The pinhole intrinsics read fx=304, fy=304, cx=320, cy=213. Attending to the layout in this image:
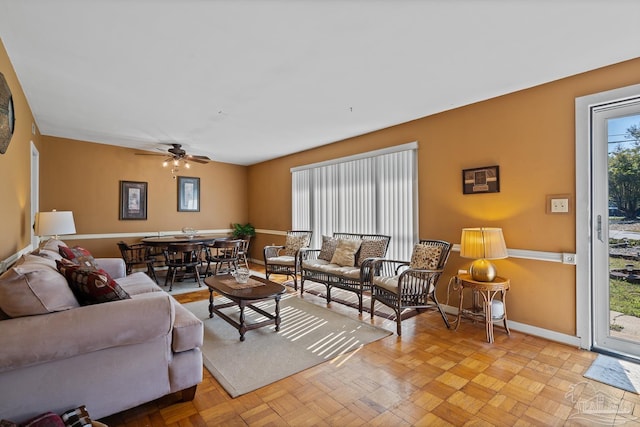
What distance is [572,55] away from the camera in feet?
8.17

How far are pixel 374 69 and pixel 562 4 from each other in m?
1.33

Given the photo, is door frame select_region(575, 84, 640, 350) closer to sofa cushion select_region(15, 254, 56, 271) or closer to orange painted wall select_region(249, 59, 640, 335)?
orange painted wall select_region(249, 59, 640, 335)

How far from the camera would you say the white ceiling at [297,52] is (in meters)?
1.96

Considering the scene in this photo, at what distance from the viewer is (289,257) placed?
17.0 ft

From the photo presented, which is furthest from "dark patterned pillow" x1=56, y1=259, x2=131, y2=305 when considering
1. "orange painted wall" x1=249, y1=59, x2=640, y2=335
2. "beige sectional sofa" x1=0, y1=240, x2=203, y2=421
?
"orange painted wall" x1=249, y1=59, x2=640, y2=335

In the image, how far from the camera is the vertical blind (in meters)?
4.29

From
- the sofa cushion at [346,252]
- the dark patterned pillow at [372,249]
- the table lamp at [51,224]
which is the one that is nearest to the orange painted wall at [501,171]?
the table lamp at [51,224]

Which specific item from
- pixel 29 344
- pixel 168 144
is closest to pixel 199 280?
pixel 168 144

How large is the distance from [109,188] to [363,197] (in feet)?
16.0

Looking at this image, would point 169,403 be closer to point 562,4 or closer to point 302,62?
point 302,62

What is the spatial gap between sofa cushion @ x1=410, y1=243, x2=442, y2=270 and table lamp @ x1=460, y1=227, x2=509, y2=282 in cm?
34

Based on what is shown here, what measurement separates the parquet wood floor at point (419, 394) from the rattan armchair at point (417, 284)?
0.50 meters

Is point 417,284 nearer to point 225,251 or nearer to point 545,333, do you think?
point 545,333

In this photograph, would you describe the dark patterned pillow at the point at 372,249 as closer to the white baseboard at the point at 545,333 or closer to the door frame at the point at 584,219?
the white baseboard at the point at 545,333
